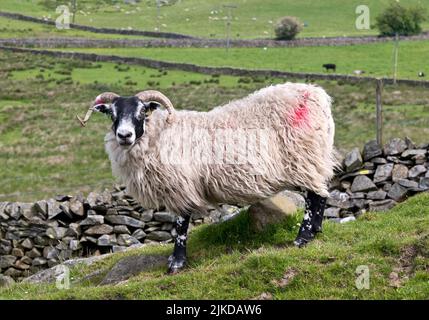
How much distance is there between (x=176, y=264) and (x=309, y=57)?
63409 millimetres

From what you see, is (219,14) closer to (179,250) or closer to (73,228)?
(73,228)

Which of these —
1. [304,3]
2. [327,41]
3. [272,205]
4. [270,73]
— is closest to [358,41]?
[327,41]

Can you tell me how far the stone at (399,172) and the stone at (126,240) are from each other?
589 cm

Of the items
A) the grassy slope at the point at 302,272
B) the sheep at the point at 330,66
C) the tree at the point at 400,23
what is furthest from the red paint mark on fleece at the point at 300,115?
the tree at the point at 400,23

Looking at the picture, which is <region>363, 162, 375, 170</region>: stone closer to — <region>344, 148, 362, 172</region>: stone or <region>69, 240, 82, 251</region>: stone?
<region>344, 148, 362, 172</region>: stone

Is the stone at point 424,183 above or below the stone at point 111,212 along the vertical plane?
above

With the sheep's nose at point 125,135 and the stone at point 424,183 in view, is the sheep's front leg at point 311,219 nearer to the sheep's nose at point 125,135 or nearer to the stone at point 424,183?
the sheep's nose at point 125,135

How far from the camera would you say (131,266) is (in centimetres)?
1215

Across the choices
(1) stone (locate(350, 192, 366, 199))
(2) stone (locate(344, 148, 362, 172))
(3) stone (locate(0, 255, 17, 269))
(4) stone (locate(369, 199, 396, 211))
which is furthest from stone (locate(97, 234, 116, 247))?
(4) stone (locate(369, 199, 396, 211))

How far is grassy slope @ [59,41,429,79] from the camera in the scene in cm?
6391

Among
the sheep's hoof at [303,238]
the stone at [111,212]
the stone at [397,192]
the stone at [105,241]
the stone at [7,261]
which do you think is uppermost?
the sheep's hoof at [303,238]

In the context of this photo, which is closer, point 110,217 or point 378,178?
point 378,178

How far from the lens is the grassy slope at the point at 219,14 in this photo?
114 meters

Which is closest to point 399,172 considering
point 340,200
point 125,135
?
point 340,200
